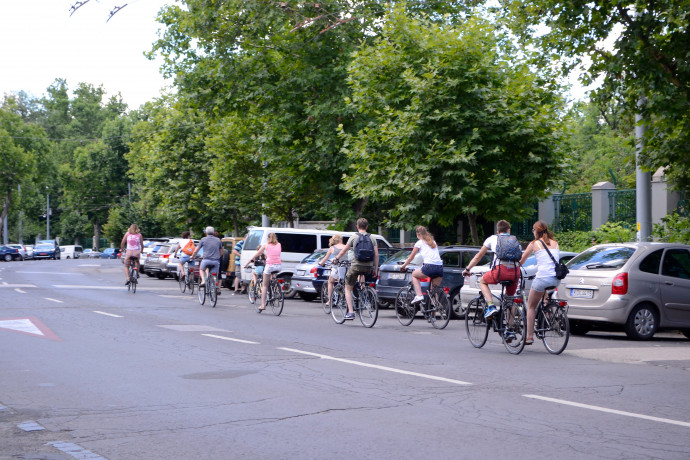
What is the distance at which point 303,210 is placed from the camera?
132ft

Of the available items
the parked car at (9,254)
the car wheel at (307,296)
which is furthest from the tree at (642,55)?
the parked car at (9,254)

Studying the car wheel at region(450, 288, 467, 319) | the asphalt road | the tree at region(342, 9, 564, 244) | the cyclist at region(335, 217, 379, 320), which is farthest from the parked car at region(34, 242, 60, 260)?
the cyclist at region(335, 217, 379, 320)

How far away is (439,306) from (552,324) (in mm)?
4221

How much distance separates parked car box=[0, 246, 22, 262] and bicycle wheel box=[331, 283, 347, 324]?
7183 cm

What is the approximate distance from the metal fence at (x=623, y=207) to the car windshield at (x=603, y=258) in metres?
10.4

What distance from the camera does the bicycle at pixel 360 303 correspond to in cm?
1623

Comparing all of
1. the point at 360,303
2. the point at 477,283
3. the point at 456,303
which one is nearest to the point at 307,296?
the point at 456,303

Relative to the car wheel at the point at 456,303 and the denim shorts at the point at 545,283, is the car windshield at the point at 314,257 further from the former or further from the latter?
the denim shorts at the point at 545,283

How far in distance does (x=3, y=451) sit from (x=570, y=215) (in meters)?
23.5

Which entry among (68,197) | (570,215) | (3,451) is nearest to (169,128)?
(570,215)

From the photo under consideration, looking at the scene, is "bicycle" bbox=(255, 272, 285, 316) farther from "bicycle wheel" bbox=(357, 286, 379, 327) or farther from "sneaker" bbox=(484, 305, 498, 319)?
"sneaker" bbox=(484, 305, 498, 319)

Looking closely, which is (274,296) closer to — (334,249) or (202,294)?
(334,249)

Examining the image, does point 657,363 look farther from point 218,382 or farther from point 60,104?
point 60,104

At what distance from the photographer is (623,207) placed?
2567cm
